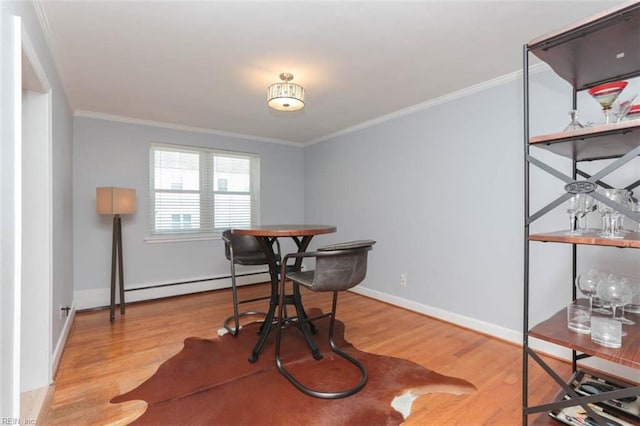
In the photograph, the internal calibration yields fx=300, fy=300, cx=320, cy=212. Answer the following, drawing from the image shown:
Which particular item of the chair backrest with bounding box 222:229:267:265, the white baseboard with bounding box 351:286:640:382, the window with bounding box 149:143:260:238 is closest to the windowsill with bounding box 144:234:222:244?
the window with bounding box 149:143:260:238

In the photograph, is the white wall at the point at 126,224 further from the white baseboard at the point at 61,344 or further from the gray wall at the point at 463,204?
the gray wall at the point at 463,204

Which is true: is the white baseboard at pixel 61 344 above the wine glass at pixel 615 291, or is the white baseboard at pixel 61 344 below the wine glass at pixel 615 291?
below

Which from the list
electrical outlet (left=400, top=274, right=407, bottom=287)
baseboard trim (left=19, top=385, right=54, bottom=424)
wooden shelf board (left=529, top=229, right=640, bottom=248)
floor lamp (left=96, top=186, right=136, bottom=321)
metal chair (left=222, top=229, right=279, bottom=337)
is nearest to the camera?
wooden shelf board (left=529, top=229, right=640, bottom=248)

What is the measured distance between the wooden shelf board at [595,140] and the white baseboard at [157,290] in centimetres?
396

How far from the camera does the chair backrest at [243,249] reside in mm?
2707

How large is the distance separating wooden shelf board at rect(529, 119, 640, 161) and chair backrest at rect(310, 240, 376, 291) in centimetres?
107

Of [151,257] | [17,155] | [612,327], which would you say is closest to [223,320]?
[151,257]

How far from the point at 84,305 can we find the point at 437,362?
3.77 m

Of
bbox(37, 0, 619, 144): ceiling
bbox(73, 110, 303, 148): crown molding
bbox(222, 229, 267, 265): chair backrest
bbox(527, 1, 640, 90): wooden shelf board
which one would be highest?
bbox(37, 0, 619, 144): ceiling

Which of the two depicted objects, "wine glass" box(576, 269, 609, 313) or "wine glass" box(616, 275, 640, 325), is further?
"wine glass" box(576, 269, 609, 313)

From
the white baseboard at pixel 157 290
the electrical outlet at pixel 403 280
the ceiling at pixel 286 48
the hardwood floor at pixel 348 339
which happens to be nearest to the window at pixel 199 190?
the white baseboard at pixel 157 290

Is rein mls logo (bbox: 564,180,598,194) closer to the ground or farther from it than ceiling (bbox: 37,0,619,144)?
closer to the ground

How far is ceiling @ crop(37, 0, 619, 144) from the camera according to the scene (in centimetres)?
174

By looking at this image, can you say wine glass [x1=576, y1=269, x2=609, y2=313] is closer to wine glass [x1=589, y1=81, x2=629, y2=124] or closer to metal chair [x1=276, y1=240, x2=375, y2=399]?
wine glass [x1=589, y1=81, x2=629, y2=124]
